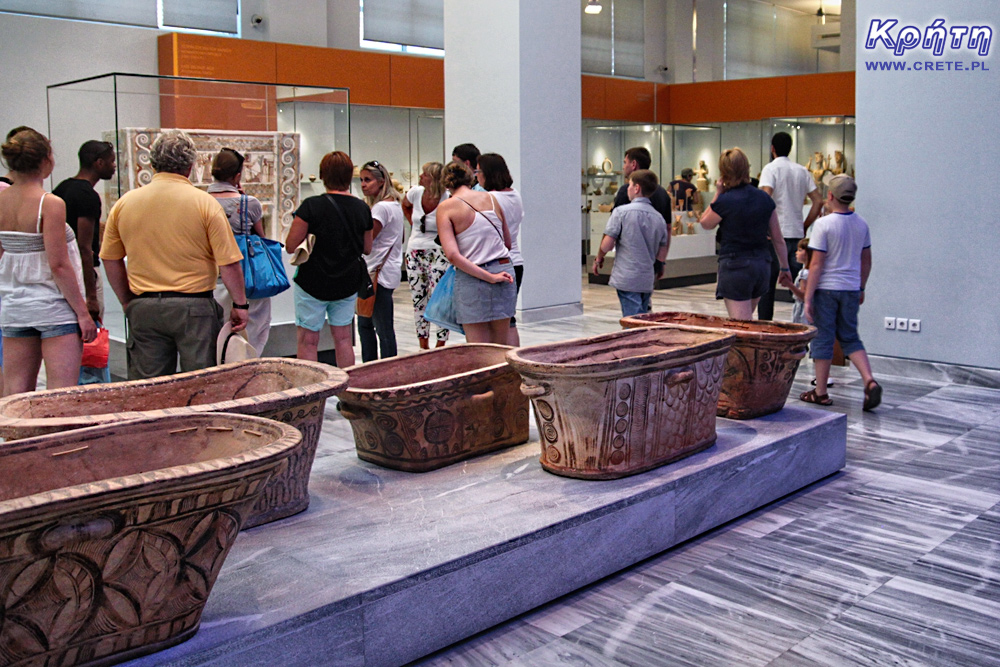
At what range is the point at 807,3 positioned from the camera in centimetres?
2255

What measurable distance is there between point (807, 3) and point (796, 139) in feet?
32.5

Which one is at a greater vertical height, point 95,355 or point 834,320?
point 834,320

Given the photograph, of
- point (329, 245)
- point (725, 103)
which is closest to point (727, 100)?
point (725, 103)

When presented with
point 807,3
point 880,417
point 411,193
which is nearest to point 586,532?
point 880,417

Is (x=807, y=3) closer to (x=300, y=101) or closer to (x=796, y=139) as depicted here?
(x=796, y=139)

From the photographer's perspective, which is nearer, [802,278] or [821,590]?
[821,590]

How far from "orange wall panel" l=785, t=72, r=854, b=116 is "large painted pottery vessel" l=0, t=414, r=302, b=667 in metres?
14.9

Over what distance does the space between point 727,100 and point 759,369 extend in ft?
45.3

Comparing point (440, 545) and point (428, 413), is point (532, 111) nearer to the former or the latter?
point (428, 413)

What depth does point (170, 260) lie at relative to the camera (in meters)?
4.43

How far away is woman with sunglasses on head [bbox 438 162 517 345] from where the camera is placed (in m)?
5.27

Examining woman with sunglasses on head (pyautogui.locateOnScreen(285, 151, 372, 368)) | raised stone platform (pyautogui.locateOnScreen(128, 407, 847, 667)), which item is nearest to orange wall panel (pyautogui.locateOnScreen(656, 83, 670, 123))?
woman with sunglasses on head (pyautogui.locateOnScreen(285, 151, 372, 368))

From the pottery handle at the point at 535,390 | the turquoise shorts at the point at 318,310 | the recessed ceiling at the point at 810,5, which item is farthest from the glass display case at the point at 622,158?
the pottery handle at the point at 535,390

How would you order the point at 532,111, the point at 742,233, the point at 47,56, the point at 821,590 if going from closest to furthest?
the point at 821,590 → the point at 742,233 → the point at 532,111 → the point at 47,56
